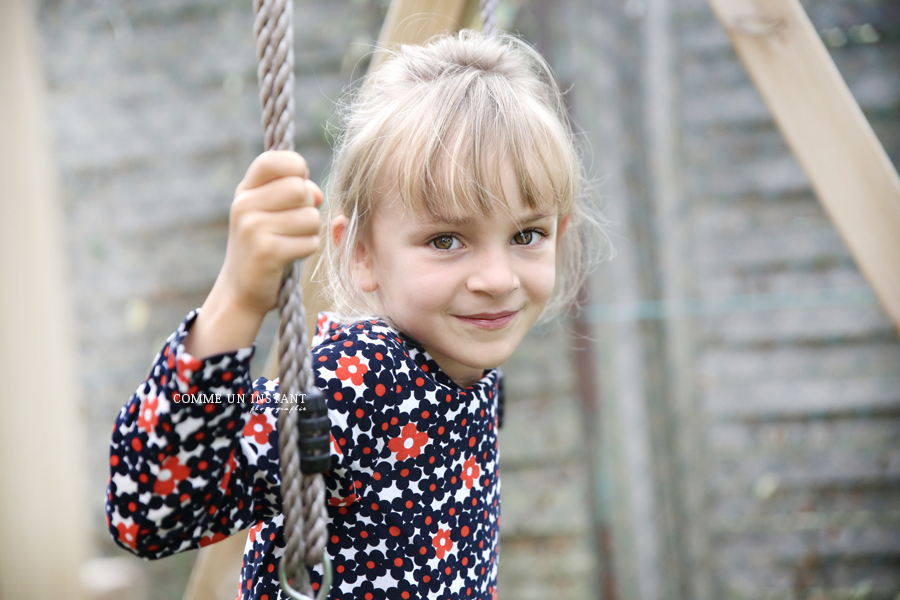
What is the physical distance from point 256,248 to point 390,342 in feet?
0.79

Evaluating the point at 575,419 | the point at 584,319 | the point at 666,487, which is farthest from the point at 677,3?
the point at 666,487

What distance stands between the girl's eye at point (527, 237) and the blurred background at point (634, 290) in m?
0.91

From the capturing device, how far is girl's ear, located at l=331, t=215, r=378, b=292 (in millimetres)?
879

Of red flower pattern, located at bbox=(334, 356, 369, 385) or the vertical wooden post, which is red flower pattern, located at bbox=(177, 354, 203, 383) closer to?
red flower pattern, located at bbox=(334, 356, 369, 385)

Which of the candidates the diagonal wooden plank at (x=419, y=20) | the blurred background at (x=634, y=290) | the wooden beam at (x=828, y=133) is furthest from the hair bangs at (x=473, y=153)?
the blurred background at (x=634, y=290)

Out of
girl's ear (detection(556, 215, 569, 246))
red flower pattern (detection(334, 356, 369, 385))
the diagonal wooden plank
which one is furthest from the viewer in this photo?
the diagonal wooden plank

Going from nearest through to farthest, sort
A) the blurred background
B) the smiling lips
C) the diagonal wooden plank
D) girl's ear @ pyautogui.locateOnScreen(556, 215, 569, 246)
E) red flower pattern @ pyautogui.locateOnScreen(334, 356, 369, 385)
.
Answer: red flower pattern @ pyautogui.locateOnScreen(334, 356, 369, 385), the smiling lips, girl's ear @ pyautogui.locateOnScreen(556, 215, 569, 246), the diagonal wooden plank, the blurred background

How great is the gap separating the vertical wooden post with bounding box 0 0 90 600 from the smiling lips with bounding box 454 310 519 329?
0.44 metres

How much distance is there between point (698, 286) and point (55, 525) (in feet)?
5.45

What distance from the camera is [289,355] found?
606mm

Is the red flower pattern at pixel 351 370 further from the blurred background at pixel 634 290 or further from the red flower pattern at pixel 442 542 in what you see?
the blurred background at pixel 634 290

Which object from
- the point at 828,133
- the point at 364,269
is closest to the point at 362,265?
the point at 364,269

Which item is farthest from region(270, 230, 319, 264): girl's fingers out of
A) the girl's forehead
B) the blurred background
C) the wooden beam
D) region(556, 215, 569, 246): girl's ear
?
the blurred background

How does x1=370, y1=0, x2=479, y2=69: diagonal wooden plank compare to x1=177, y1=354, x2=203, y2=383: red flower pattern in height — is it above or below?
above
